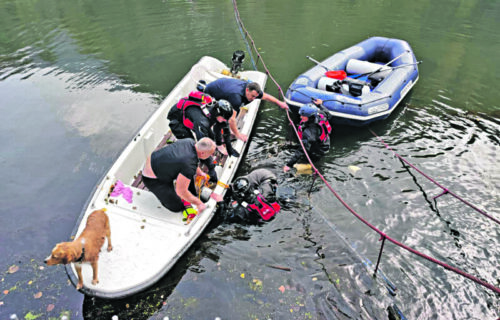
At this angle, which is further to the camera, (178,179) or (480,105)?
(480,105)

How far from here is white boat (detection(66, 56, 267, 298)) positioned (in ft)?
11.9

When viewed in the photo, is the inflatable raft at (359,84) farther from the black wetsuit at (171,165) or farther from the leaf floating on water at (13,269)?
the leaf floating on water at (13,269)

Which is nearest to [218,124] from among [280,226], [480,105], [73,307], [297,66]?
[280,226]

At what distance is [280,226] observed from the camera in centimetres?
483

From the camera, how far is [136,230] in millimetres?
4133

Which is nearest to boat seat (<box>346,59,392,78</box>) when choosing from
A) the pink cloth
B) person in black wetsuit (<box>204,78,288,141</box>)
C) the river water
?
the river water

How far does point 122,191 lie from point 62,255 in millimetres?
1392

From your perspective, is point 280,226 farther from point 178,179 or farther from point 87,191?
point 87,191

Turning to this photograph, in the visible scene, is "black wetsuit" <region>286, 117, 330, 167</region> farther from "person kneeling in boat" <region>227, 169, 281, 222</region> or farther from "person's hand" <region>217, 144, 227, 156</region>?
"person's hand" <region>217, 144, 227, 156</region>

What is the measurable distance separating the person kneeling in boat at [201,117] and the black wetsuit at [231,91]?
1.65ft

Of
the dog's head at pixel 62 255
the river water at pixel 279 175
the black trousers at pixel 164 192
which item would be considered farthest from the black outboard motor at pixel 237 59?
the dog's head at pixel 62 255

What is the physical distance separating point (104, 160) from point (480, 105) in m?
8.46

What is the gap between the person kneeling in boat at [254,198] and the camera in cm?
444

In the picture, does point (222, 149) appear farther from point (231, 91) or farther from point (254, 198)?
point (254, 198)
